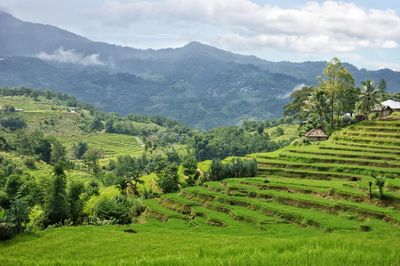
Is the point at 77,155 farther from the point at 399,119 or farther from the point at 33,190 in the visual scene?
the point at 399,119

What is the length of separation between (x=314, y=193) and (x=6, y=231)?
26300 mm

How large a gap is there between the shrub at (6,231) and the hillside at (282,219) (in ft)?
3.40

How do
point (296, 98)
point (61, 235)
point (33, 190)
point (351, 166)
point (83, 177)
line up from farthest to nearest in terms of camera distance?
point (296, 98), point (83, 177), point (33, 190), point (351, 166), point (61, 235)

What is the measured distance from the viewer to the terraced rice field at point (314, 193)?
117 feet

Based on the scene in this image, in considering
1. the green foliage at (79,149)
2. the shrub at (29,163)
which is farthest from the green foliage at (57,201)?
the green foliage at (79,149)

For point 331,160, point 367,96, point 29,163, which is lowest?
point 29,163

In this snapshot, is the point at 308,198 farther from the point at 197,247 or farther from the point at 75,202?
the point at 75,202

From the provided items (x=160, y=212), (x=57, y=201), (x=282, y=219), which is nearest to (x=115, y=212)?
(x=160, y=212)

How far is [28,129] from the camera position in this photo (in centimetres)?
17662

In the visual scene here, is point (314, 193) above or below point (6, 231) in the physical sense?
above

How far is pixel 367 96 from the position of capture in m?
71.2

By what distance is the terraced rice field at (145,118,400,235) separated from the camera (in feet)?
117

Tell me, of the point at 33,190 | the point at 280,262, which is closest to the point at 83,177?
the point at 33,190

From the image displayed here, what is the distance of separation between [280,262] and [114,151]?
15354 cm
